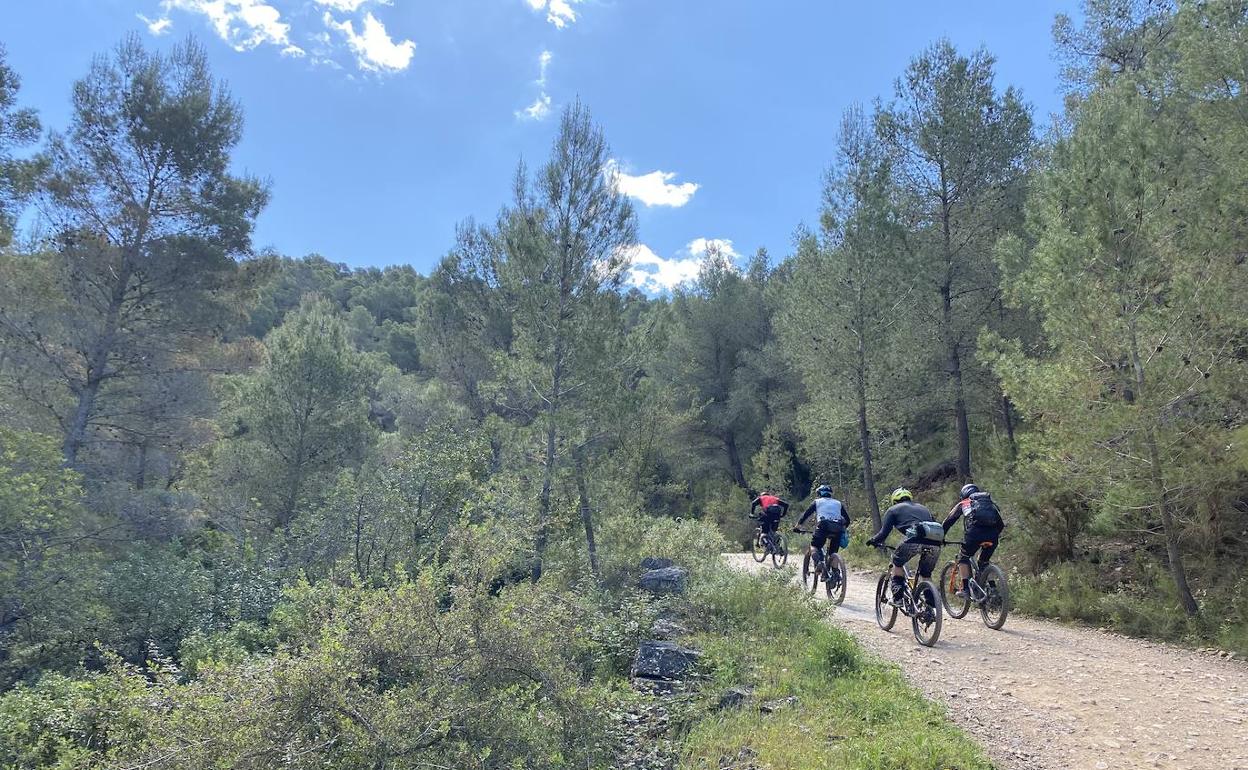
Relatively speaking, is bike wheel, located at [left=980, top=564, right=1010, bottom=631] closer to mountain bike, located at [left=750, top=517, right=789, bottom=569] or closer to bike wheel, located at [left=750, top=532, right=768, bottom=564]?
mountain bike, located at [left=750, top=517, right=789, bottom=569]

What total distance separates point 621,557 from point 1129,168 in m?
9.00

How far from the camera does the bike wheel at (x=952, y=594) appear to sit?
757 cm

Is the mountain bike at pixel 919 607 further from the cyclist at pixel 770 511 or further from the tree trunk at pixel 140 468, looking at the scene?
the tree trunk at pixel 140 468

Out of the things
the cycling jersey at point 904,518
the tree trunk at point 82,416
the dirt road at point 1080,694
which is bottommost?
the dirt road at point 1080,694

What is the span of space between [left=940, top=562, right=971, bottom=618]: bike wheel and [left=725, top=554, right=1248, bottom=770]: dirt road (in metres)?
0.28

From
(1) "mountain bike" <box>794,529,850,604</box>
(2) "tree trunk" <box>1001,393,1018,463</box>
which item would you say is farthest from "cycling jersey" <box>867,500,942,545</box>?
(2) "tree trunk" <box>1001,393,1018,463</box>

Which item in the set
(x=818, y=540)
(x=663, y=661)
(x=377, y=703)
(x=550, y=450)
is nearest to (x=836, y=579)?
(x=818, y=540)

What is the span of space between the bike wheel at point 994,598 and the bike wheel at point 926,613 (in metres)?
1.02

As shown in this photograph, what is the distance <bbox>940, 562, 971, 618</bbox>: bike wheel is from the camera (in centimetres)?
757

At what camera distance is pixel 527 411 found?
1305 cm

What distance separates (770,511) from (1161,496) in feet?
20.6

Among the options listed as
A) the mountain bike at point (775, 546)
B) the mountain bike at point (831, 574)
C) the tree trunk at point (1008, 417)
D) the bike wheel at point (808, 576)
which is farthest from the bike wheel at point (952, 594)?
the tree trunk at point (1008, 417)

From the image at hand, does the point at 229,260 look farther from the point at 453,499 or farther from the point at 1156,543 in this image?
the point at 1156,543

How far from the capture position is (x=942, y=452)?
20422 millimetres
